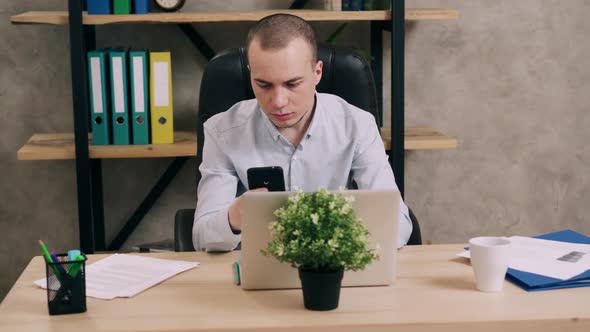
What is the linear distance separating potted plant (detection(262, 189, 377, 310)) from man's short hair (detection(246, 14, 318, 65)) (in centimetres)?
52

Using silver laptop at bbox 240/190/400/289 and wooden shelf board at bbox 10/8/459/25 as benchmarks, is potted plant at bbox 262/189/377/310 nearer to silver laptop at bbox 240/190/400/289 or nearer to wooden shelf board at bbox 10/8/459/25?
silver laptop at bbox 240/190/400/289

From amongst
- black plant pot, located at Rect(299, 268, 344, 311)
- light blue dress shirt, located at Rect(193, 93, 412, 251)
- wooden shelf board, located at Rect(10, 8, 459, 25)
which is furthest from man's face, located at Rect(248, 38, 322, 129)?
wooden shelf board, located at Rect(10, 8, 459, 25)

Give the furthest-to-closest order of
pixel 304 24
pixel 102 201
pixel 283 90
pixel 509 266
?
pixel 102 201
pixel 304 24
pixel 283 90
pixel 509 266

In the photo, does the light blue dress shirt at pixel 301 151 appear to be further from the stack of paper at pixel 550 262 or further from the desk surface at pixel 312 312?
the desk surface at pixel 312 312

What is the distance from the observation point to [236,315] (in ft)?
4.51

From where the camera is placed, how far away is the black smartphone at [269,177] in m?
1.61

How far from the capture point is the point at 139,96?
272 centimetres

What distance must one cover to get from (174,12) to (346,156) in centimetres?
95

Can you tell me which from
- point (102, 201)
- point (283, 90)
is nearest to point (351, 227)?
point (283, 90)

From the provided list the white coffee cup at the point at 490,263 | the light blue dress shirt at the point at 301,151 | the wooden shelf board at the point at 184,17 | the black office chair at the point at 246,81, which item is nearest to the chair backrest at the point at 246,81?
the black office chair at the point at 246,81

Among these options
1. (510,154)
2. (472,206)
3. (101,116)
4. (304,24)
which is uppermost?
(304,24)

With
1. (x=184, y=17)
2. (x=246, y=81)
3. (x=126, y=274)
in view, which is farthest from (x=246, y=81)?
(x=126, y=274)

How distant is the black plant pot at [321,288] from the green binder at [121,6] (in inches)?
60.1

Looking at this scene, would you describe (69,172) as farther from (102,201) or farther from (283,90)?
(283,90)
